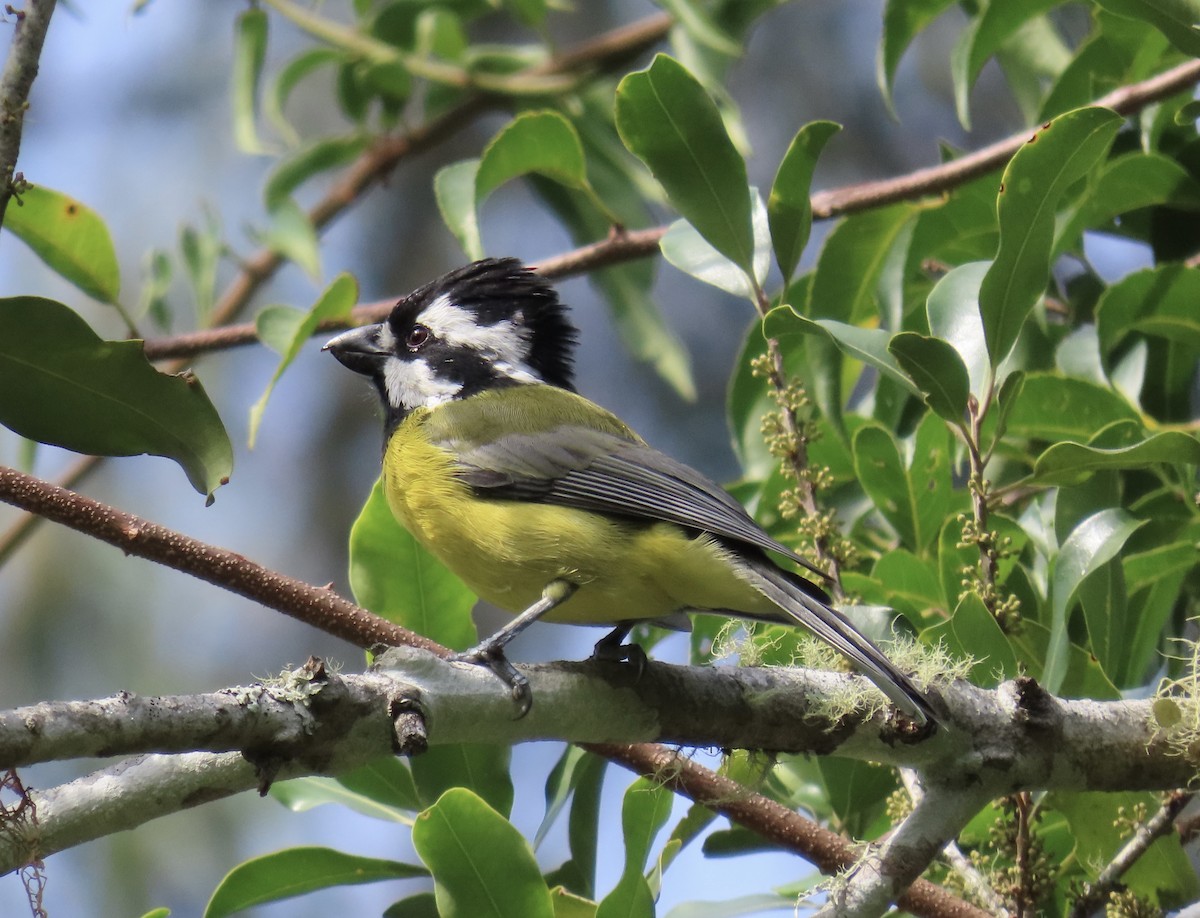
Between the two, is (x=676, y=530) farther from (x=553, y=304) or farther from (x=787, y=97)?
(x=787, y=97)

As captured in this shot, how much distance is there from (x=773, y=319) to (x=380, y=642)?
2.91 feet

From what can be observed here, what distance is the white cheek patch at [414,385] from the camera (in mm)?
3723

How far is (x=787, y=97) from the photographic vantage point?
8.90 metres

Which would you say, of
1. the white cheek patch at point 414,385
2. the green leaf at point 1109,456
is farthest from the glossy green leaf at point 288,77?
the green leaf at point 1109,456

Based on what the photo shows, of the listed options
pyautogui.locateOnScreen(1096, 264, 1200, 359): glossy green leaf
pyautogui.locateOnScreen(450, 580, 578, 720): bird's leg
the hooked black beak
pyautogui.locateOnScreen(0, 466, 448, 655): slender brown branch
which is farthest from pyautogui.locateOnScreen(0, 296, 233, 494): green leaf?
pyautogui.locateOnScreen(1096, 264, 1200, 359): glossy green leaf

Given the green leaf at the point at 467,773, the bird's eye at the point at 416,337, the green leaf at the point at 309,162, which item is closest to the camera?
the green leaf at the point at 467,773

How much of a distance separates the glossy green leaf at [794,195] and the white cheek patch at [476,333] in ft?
4.13

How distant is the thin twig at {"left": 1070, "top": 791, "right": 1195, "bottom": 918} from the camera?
85.3 inches

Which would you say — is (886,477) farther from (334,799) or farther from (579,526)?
(334,799)

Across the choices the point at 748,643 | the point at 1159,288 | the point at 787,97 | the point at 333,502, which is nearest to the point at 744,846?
the point at 748,643

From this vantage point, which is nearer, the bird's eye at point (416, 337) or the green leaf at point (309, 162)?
the bird's eye at point (416, 337)

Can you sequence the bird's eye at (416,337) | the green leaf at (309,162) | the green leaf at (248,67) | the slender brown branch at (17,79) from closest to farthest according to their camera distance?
the slender brown branch at (17,79) < the bird's eye at (416,337) < the green leaf at (248,67) < the green leaf at (309,162)

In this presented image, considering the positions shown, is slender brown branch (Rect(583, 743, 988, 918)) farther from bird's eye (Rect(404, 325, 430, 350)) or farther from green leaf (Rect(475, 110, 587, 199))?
bird's eye (Rect(404, 325, 430, 350))

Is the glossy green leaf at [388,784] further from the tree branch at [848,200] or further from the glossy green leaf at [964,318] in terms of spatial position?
the glossy green leaf at [964,318]
